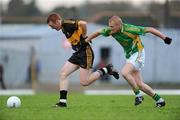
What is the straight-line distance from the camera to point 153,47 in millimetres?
42969

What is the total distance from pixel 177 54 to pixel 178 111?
29589mm

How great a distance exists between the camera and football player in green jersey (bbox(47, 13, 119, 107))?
14.3 m

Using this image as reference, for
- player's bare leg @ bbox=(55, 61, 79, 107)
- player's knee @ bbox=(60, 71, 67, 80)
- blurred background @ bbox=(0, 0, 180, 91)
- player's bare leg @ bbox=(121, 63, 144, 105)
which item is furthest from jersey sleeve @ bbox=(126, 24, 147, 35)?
blurred background @ bbox=(0, 0, 180, 91)

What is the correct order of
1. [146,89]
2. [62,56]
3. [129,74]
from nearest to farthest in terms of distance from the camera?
[129,74] → [146,89] → [62,56]

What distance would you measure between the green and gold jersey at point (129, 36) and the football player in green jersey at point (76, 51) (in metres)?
0.54

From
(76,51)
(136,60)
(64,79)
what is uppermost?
(76,51)

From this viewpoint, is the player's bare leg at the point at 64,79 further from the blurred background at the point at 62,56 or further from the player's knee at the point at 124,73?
the blurred background at the point at 62,56

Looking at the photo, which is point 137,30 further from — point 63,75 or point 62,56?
point 62,56

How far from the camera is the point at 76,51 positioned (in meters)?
14.7

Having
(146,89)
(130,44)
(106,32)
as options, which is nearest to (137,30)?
(130,44)

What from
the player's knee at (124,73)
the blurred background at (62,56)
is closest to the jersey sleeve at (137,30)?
the player's knee at (124,73)

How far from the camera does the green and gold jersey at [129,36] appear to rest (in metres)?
14.2

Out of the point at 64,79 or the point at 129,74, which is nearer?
the point at 129,74

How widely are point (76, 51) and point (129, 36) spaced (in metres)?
1.23
